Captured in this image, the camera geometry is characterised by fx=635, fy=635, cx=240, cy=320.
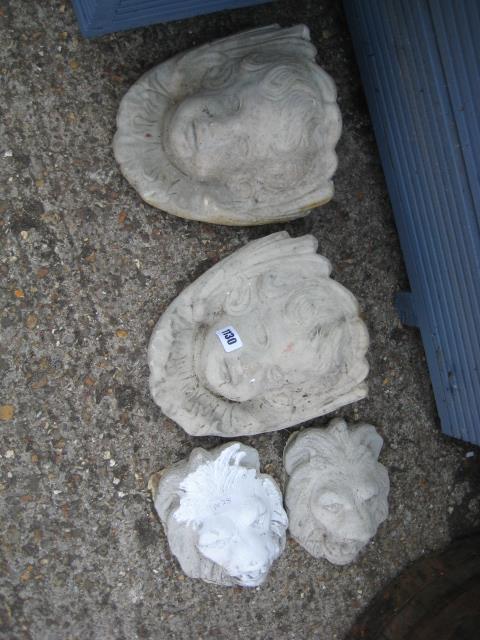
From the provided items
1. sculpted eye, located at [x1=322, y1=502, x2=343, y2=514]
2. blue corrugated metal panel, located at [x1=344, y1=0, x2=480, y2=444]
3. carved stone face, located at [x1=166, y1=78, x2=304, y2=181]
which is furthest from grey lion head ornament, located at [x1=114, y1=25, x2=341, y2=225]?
sculpted eye, located at [x1=322, y1=502, x2=343, y2=514]

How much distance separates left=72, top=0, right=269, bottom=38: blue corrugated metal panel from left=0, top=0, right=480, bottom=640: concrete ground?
227mm

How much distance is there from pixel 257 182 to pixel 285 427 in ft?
2.50

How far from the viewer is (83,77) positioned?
1888 mm

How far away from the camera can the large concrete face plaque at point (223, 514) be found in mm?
1833

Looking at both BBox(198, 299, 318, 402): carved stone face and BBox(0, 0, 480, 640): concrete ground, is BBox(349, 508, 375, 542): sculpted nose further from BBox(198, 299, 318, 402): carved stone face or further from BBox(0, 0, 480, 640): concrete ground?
BBox(198, 299, 318, 402): carved stone face

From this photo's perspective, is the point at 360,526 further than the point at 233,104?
Yes

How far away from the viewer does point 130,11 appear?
163cm

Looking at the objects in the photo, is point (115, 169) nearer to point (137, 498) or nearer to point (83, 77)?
point (83, 77)

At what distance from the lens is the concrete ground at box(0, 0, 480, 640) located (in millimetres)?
1874

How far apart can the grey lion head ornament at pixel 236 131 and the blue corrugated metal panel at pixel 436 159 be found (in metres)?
0.23

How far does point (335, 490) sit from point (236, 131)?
3.68 ft

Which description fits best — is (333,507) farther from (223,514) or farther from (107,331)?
(107,331)

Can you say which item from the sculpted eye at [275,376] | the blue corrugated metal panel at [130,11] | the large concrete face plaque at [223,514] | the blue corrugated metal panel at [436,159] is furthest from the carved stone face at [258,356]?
the blue corrugated metal panel at [130,11]

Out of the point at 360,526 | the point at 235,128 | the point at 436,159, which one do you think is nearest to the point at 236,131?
the point at 235,128
